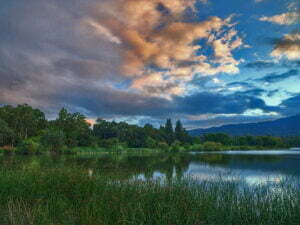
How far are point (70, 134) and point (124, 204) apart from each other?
71.0 metres

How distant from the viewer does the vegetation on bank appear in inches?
2388

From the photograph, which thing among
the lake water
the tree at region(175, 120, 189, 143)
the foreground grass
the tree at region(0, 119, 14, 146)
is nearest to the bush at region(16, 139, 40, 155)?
the tree at region(0, 119, 14, 146)

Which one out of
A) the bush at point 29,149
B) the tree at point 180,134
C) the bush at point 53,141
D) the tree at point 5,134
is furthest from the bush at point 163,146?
the tree at point 5,134

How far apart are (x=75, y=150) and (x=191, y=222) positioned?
6227 cm

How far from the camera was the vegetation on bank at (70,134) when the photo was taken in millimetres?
60656

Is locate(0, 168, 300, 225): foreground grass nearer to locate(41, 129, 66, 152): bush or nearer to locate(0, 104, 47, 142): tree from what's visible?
locate(41, 129, 66, 152): bush

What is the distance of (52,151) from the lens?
60.1 meters

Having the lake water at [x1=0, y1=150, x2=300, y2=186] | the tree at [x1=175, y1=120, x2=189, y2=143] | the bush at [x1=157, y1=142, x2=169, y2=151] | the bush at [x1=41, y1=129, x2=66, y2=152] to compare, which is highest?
the tree at [x1=175, y1=120, x2=189, y2=143]

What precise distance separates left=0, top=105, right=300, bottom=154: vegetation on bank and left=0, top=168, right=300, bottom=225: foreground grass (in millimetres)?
48044

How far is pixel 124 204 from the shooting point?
8633 mm

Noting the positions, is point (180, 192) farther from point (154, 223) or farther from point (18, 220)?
point (18, 220)

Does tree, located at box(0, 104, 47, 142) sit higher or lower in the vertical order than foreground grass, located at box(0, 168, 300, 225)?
higher

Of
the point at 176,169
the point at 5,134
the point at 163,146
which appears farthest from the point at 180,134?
the point at 176,169

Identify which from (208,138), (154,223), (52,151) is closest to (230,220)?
(154,223)
